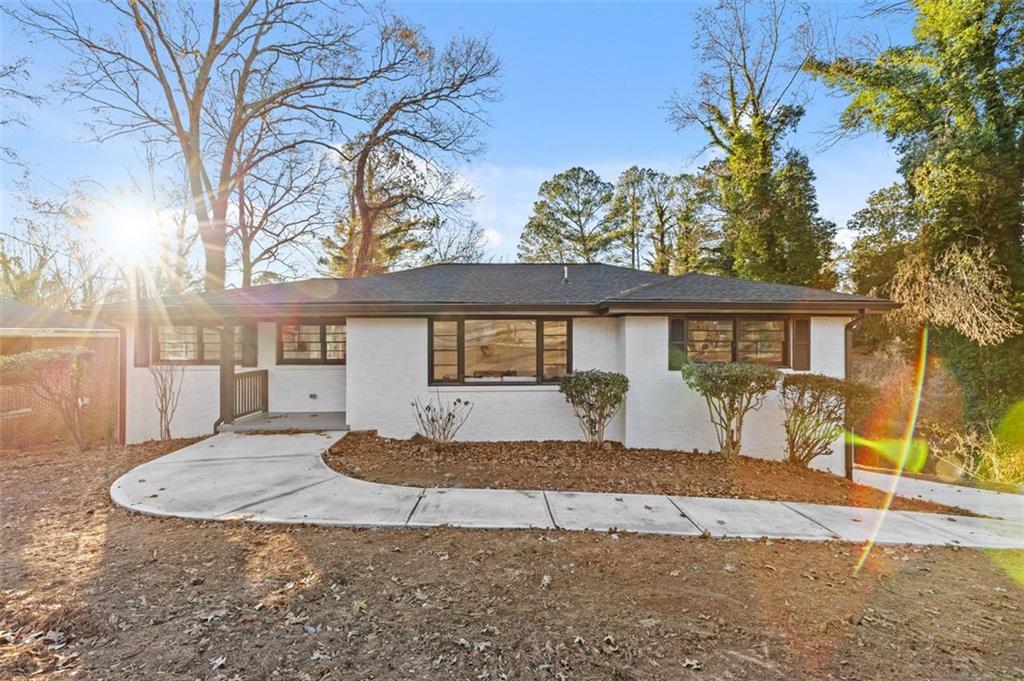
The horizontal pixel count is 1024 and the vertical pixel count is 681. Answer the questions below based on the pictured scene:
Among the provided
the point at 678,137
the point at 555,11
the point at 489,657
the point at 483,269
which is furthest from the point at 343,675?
the point at 678,137

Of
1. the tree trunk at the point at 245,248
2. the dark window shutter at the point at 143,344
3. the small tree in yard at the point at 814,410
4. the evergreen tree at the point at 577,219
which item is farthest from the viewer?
the evergreen tree at the point at 577,219

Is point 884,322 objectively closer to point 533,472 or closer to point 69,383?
point 533,472

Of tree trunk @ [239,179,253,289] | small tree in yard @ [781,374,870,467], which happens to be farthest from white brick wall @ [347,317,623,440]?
tree trunk @ [239,179,253,289]

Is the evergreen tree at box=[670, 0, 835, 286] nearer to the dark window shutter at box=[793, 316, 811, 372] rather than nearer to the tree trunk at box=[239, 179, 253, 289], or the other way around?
the dark window shutter at box=[793, 316, 811, 372]

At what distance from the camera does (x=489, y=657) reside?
2477mm

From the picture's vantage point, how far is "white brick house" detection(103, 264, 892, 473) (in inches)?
310

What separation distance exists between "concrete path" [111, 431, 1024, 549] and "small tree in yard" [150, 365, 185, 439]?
284 cm

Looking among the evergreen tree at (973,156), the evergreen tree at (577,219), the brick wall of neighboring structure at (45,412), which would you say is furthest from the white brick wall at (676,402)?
the evergreen tree at (577,219)

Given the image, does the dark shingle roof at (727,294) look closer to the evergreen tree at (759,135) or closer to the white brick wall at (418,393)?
the white brick wall at (418,393)

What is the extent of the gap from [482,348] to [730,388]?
4264mm

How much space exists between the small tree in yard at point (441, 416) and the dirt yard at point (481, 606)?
387cm

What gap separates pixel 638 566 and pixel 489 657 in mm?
1566

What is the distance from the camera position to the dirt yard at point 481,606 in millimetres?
2438

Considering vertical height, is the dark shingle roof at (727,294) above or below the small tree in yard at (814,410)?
above
